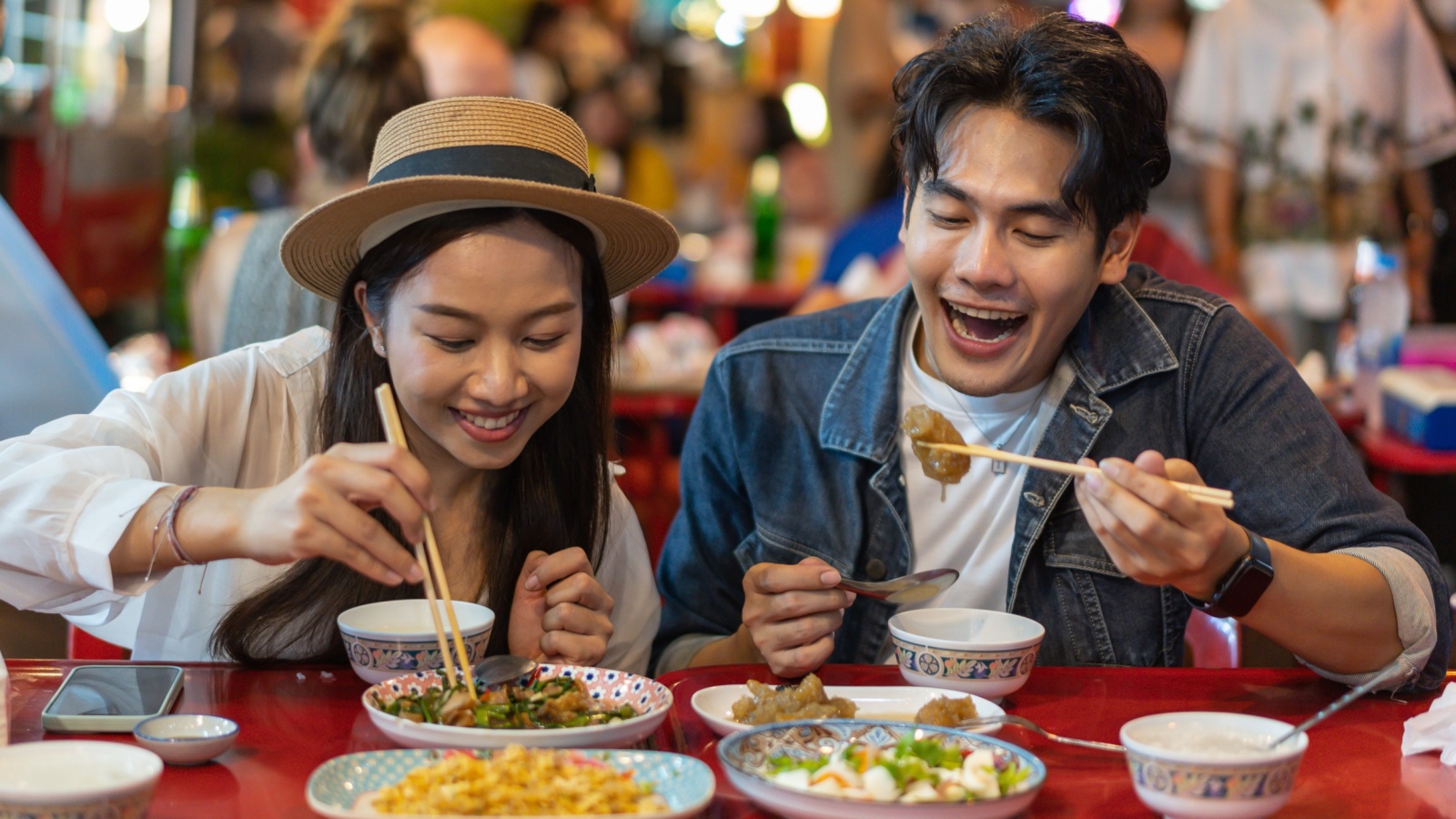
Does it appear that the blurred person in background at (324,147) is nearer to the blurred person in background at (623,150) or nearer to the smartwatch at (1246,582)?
the smartwatch at (1246,582)

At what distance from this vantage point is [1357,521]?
1.92 meters

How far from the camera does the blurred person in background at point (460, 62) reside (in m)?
4.38

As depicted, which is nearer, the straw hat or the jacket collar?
the straw hat

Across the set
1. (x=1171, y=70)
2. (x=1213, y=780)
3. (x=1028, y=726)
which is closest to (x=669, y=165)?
(x=1171, y=70)

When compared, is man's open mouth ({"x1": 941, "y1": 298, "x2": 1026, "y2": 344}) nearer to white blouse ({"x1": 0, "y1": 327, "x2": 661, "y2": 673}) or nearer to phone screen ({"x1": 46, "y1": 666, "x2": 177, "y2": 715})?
white blouse ({"x1": 0, "y1": 327, "x2": 661, "y2": 673})

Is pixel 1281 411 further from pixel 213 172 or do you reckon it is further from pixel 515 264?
pixel 213 172

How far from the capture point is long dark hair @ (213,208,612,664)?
1.86 meters

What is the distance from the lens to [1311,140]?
17.5ft

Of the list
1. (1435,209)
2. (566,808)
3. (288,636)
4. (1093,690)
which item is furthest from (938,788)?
(1435,209)

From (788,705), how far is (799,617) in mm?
255

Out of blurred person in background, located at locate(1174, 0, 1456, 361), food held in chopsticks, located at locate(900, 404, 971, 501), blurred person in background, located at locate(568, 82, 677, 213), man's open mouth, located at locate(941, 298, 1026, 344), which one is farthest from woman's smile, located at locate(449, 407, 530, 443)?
blurred person in background, located at locate(568, 82, 677, 213)

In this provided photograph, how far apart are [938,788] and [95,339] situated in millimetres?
2567

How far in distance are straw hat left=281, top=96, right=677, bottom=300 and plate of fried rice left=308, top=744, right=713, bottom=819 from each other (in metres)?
0.77

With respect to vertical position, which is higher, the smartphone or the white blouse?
the white blouse
